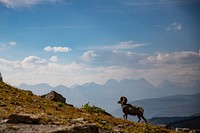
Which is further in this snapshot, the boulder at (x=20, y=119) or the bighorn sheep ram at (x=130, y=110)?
the bighorn sheep ram at (x=130, y=110)

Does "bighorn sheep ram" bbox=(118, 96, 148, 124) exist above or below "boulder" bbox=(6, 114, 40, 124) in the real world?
above

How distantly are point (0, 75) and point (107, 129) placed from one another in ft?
61.6

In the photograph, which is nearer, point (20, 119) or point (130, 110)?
point (20, 119)

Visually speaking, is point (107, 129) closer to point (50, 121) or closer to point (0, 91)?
point (50, 121)

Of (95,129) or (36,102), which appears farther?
(36,102)

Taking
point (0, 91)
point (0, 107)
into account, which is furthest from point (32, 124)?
point (0, 91)

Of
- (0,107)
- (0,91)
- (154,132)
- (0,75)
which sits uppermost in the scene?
(0,75)

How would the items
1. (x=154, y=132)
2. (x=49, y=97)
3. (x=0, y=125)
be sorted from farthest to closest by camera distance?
(x=49, y=97) → (x=154, y=132) → (x=0, y=125)

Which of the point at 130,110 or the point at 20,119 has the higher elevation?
the point at 130,110

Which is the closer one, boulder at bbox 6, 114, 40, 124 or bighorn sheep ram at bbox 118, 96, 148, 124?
boulder at bbox 6, 114, 40, 124

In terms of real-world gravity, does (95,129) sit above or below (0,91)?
below

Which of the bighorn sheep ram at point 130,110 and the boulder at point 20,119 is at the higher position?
the bighorn sheep ram at point 130,110

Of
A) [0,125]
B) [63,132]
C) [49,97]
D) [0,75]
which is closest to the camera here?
[63,132]

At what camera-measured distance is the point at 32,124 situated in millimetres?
13312
